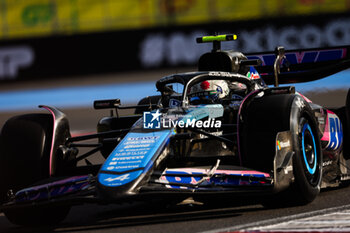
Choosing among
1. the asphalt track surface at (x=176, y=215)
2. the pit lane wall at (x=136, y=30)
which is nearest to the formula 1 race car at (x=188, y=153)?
the asphalt track surface at (x=176, y=215)

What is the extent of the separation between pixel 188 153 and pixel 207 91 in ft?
3.18

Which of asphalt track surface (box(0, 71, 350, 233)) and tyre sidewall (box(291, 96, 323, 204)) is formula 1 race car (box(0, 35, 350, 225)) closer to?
tyre sidewall (box(291, 96, 323, 204))

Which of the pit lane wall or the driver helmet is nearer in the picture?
the driver helmet

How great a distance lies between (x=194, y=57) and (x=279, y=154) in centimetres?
1542

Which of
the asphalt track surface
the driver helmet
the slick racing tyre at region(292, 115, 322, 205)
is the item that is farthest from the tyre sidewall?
the driver helmet

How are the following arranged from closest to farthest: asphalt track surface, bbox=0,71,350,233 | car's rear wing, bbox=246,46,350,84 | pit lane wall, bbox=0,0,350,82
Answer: asphalt track surface, bbox=0,71,350,233
car's rear wing, bbox=246,46,350,84
pit lane wall, bbox=0,0,350,82

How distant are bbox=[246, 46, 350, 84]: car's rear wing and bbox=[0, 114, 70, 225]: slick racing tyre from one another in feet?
11.0

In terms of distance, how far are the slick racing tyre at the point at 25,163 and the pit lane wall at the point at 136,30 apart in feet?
35.9

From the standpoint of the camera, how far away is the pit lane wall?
61.1ft

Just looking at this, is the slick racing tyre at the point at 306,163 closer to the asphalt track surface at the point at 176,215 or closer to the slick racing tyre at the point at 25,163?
the asphalt track surface at the point at 176,215

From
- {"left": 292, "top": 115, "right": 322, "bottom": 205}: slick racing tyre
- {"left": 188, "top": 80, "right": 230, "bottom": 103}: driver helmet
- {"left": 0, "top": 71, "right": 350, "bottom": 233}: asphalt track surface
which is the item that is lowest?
{"left": 0, "top": 71, "right": 350, "bottom": 233}: asphalt track surface

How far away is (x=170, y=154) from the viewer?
18.8 ft

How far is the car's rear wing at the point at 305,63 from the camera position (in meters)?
8.39

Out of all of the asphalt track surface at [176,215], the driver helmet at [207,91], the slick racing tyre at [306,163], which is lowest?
the asphalt track surface at [176,215]
